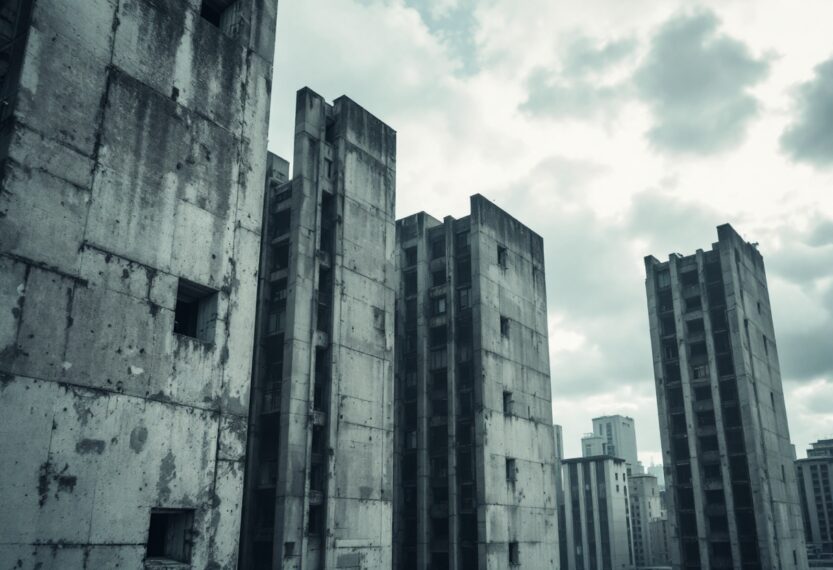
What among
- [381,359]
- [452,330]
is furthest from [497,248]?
[381,359]

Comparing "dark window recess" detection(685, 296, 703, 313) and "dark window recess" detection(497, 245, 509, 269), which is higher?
"dark window recess" detection(497, 245, 509, 269)

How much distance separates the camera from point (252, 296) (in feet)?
85.8

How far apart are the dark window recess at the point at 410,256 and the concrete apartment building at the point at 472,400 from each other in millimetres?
125

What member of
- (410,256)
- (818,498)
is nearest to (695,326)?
(410,256)

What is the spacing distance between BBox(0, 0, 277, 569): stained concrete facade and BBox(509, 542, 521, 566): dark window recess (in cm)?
3176

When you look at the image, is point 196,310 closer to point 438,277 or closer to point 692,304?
point 438,277

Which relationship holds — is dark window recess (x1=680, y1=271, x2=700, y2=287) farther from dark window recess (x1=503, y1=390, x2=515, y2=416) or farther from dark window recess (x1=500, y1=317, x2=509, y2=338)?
dark window recess (x1=503, y1=390, x2=515, y2=416)

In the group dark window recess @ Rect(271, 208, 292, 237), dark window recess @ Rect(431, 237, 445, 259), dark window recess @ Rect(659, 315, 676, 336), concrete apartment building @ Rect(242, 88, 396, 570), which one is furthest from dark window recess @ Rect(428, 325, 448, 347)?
dark window recess @ Rect(659, 315, 676, 336)

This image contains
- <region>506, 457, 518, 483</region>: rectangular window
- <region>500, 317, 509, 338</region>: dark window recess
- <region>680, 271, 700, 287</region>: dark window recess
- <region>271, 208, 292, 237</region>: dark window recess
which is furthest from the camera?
<region>680, 271, 700, 287</region>: dark window recess

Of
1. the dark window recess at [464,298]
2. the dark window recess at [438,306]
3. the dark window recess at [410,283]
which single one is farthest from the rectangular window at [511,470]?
the dark window recess at [410,283]

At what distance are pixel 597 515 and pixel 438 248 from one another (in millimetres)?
→ 71773

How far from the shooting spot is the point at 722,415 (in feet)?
199

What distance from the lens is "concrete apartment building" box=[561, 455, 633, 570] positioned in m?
110

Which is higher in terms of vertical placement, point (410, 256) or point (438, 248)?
point (438, 248)
